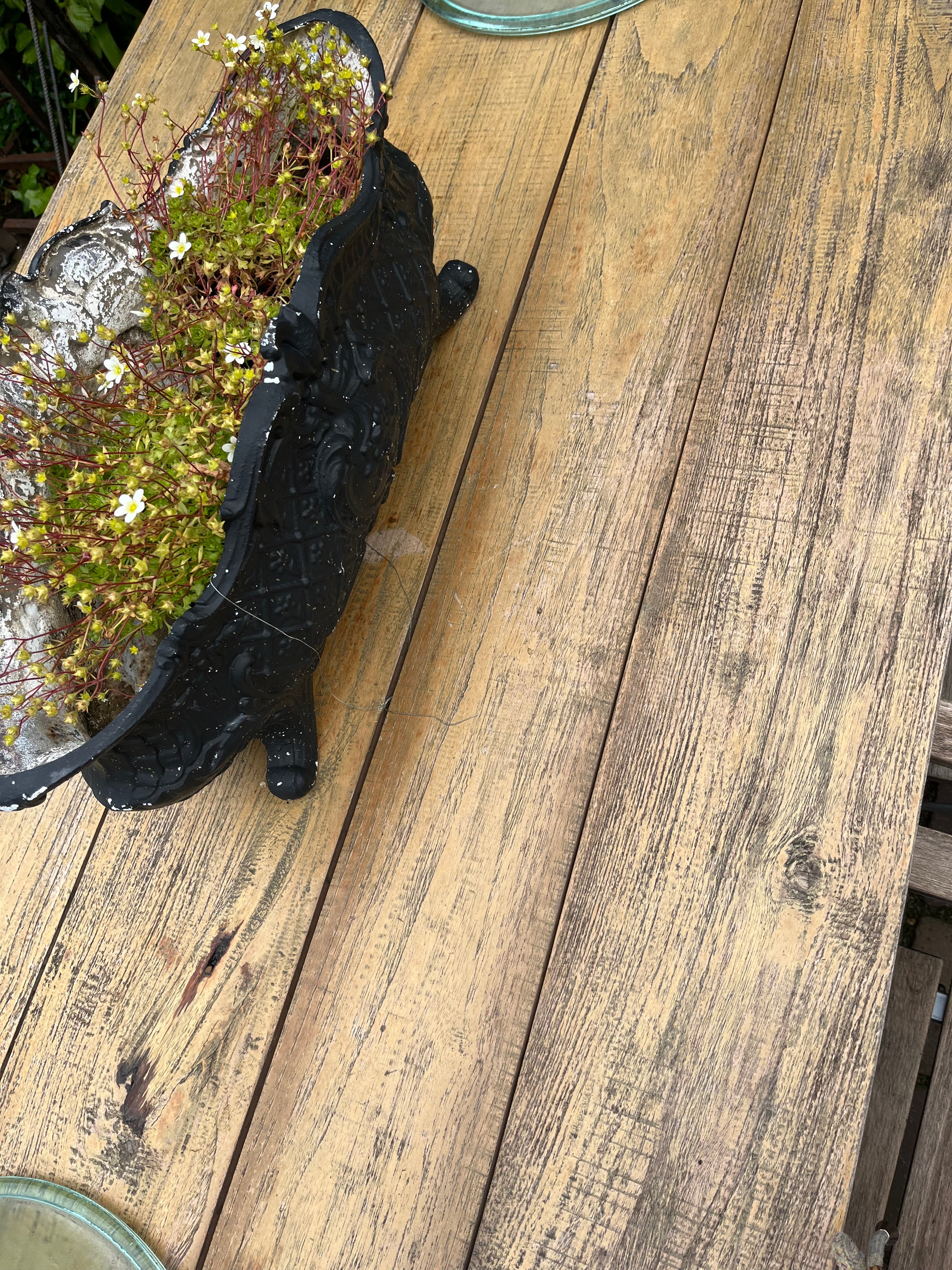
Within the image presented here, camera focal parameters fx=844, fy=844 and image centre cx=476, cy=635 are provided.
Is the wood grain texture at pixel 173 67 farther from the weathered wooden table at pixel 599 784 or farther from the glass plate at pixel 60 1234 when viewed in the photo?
the glass plate at pixel 60 1234

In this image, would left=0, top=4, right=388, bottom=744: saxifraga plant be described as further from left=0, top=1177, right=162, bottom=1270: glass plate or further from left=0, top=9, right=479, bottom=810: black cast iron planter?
left=0, top=1177, right=162, bottom=1270: glass plate

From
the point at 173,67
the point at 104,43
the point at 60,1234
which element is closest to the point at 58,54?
the point at 104,43

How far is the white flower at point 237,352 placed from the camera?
74 centimetres

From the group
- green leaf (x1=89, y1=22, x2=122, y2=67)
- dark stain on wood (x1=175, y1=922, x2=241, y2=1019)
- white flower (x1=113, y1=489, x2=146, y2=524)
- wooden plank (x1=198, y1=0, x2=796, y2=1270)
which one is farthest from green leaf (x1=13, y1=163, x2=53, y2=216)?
dark stain on wood (x1=175, y1=922, x2=241, y2=1019)

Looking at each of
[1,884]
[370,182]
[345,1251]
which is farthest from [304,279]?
[345,1251]

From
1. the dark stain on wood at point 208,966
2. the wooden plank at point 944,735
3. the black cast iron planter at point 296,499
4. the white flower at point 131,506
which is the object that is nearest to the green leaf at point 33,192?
the black cast iron planter at point 296,499

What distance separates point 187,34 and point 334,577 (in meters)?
0.97

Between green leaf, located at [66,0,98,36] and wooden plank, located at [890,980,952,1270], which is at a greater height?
green leaf, located at [66,0,98,36]

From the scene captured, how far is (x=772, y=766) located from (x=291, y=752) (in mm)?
495

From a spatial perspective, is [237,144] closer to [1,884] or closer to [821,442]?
[821,442]

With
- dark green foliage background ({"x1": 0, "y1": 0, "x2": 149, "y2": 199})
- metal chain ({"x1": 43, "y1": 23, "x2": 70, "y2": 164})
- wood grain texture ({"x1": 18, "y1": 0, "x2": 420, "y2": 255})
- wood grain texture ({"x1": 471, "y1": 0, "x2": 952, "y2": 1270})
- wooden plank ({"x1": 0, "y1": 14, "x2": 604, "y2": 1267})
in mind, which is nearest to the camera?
wood grain texture ({"x1": 471, "y1": 0, "x2": 952, "y2": 1270})

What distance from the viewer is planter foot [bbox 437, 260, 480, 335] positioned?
989mm

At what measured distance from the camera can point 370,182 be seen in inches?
29.3

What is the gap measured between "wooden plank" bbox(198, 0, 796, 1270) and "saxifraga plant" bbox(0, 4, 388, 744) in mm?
289
